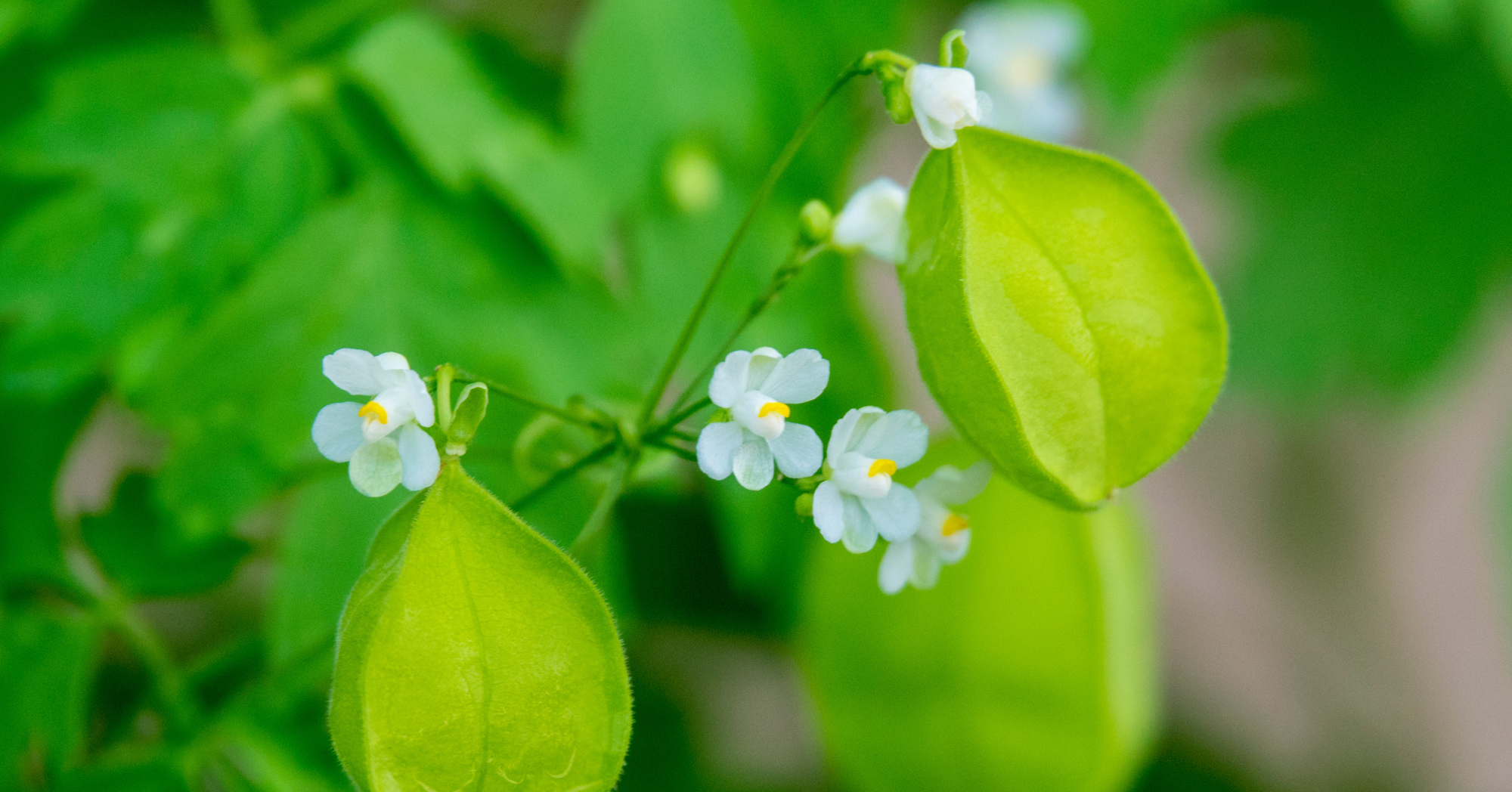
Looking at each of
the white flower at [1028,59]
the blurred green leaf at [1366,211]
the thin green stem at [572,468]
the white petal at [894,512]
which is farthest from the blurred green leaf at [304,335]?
the blurred green leaf at [1366,211]

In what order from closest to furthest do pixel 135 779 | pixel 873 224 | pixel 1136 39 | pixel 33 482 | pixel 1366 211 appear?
pixel 873 224 → pixel 135 779 → pixel 33 482 → pixel 1136 39 → pixel 1366 211

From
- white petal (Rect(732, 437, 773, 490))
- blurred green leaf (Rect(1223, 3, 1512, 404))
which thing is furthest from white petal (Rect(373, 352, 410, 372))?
blurred green leaf (Rect(1223, 3, 1512, 404))

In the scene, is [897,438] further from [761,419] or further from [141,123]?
[141,123]

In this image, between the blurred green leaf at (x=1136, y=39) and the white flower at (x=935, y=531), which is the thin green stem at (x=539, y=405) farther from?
the blurred green leaf at (x=1136, y=39)

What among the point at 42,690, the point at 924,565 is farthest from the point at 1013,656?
the point at 42,690

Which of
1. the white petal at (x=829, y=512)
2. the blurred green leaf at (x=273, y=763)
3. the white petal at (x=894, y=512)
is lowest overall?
the blurred green leaf at (x=273, y=763)

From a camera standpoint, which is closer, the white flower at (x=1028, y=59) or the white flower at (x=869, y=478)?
the white flower at (x=869, y=478)
